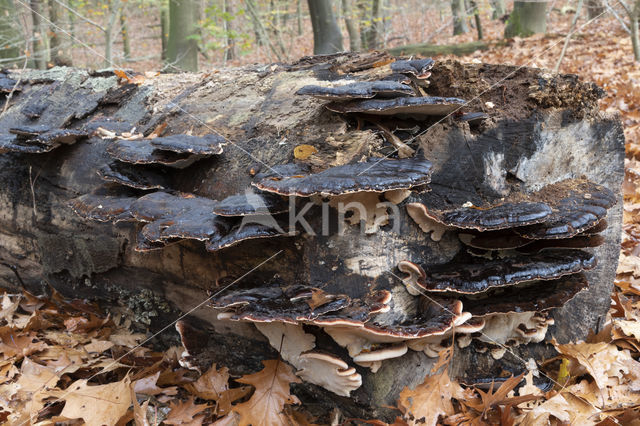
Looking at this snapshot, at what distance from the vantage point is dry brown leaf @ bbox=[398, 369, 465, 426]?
107 inches

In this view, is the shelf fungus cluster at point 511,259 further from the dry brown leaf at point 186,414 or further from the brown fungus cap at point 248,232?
the dry brown leaf at point 186,414

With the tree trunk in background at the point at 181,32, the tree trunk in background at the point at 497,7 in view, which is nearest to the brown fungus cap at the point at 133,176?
the tree trunk in background at the point at 181,32

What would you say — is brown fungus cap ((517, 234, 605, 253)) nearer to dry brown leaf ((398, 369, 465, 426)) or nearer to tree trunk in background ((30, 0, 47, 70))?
dry brown leaf ((398, 369, 465, 426))

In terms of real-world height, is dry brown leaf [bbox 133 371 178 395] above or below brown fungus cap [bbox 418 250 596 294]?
below

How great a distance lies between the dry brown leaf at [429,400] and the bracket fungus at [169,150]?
6.44 feet

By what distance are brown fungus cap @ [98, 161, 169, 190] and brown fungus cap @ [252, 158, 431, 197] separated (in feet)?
3.41

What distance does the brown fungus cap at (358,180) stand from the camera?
2.27 metres

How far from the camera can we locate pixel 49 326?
4133 mm

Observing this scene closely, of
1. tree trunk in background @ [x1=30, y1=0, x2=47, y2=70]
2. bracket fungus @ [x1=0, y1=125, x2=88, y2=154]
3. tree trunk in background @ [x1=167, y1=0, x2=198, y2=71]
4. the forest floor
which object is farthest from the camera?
tree trunk in background @ [x1=167, y1=0, x2=198, y2=71]

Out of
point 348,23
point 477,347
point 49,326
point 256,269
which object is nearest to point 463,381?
point 477,347

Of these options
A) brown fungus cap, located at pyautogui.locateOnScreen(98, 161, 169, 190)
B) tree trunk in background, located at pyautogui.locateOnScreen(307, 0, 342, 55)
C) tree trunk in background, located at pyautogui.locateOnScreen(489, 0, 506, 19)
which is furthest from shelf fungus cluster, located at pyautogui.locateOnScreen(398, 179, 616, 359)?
tree trunk in background, located at pyautogui.locateOnScreen(489, 0, 506, 19)

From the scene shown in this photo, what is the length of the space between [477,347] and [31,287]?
4.07m

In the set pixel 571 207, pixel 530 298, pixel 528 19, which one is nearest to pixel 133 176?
pixel 530 298

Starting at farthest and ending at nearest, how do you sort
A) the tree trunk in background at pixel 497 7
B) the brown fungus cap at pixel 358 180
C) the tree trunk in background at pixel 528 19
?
the tree trunk in background at pixel 497 7 → the tree trunk in background at pixel 528 19 → the brown fungus cap at pixel 358 180
